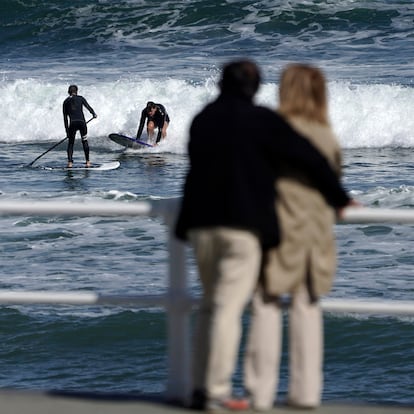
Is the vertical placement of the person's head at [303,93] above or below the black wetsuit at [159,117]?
above

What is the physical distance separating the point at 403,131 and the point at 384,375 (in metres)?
18.4

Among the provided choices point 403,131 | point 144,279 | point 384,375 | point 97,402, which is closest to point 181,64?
point 403,131

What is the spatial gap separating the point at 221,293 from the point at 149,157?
20.2m

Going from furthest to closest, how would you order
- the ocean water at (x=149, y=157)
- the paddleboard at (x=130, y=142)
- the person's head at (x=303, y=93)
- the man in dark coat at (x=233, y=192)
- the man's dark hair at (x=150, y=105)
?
the paddleboard at (x=130, y=142) → the man's dark hair at (x=150, y=105) → the ocean water at (x=149, y=157) → the person's head at (x=303, y=93) → the man in dark coat at (x=233, y=192)

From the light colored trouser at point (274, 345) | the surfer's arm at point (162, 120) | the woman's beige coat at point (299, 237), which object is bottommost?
the surfer's arm at point (162, 120)

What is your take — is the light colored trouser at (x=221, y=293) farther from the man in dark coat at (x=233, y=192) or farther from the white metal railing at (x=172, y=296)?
the white metal railing at (x=172, y=296)

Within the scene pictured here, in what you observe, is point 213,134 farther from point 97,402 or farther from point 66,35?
point 66,35

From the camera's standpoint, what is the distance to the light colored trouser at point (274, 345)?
14.8ft

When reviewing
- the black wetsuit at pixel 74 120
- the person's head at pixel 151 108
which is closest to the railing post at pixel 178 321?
the black wetsuit at pixel 74 120

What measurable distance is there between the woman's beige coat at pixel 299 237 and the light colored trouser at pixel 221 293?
0.08m

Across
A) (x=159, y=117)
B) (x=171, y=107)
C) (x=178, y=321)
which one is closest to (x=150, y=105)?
(x=159, y=117)

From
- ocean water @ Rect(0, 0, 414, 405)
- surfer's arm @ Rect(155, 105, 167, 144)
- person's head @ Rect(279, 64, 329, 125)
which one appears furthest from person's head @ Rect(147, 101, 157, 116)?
person's head @ Rect(279, 64, 329, 125)

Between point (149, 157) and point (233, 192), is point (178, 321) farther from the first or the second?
point (149, 157)

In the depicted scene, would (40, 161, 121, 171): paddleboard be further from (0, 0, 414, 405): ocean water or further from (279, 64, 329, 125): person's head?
(279, 64, 329, 125): person's head
